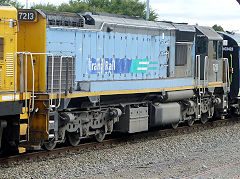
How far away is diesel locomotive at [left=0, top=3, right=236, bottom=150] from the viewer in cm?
948

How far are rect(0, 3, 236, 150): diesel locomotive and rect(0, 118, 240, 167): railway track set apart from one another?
0.25 meters

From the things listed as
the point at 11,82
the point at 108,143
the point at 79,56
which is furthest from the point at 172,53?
the point at 11,82

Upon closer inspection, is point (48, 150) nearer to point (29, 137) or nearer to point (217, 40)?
point (29, 137)

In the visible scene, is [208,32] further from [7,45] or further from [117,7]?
[117,7]

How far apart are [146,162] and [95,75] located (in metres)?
2.94

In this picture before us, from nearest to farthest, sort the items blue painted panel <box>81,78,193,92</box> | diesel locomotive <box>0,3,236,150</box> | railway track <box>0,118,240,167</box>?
diesel locomotive <box>0,3,236,150</box>, railway track <box>0,118,240,167</box>, blue painted panel <box>81,78,193,92</box>

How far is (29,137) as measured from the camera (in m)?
9.91

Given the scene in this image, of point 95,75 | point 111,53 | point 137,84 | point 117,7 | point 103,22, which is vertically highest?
point 117,7

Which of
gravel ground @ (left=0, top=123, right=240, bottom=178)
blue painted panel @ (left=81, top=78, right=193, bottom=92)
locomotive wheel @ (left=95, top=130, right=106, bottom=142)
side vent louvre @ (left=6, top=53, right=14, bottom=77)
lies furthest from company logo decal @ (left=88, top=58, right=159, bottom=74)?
side vent louvre @ (left=6, top=53, right=14, bottom=77)

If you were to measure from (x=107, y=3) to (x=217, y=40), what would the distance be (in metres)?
32.4

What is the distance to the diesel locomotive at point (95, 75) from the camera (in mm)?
9477

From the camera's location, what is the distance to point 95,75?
11.8 m

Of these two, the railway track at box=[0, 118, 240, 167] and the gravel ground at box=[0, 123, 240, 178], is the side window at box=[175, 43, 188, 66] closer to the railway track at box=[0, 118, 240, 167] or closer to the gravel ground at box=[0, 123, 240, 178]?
the railway track at box=[0, 118, 240, 167]

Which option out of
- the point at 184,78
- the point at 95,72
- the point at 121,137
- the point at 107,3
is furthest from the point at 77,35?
the point at 107,3
